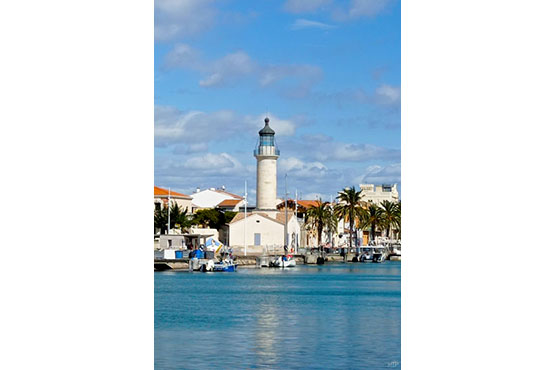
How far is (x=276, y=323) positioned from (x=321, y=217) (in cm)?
2834

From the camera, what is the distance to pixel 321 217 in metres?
A: 42.2

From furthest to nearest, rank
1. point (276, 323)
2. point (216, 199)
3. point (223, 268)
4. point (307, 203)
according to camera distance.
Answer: point (307, 203) < point (216, 199) < point (223, 268) < point (276, 323)


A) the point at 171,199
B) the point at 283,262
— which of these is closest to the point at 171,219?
the point at 171,199

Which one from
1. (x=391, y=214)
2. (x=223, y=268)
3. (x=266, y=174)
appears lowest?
(x=223, y=268)

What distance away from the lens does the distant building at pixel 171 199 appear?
37.3 m

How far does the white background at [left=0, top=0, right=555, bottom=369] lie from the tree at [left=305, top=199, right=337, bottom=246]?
122 ft

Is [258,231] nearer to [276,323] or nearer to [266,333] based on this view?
[276,323]

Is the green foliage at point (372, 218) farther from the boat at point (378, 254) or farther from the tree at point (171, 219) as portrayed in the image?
the tree at point (171, 219)

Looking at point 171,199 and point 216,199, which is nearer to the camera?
point 171,199
